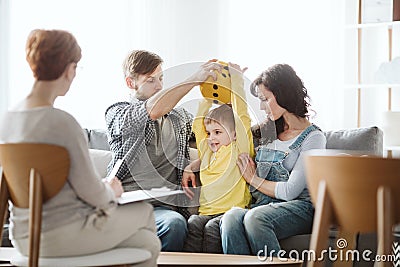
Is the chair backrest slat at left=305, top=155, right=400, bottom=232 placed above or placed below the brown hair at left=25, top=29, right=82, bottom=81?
below

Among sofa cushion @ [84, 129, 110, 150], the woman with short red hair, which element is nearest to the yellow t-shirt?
sofa cushion @ [84, 129, 110, 150]

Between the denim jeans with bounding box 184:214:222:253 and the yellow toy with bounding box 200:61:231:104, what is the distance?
20.9 inches

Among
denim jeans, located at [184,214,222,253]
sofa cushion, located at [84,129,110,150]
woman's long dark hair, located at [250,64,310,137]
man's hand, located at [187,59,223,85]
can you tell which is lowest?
denim jeans, located at [184,214,222,253]

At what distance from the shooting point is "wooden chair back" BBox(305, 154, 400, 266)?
1.94 m

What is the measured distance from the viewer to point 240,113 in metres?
3.21

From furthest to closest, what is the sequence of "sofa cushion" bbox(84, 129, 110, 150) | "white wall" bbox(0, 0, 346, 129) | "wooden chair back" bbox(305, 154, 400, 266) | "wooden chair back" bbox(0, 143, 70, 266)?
1. "white wall" bbox(0, 0, 346, 129)
2. "sofa cushion" bbox(84, 129, 110, 150)
3. "wooden chair back" bbox(0, 143, 70, 266)
4. "wooden chair back" bbox(305, 154, 400, 266)

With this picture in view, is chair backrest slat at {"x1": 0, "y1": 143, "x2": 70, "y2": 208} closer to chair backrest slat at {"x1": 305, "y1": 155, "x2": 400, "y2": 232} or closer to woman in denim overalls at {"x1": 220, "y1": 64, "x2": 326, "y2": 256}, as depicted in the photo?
chair backrest slat at {"x1": 305, "y1": 155, "x2": 400, "y2": 232}

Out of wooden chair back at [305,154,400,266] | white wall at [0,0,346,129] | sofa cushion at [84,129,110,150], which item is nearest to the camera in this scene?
wooden chair back at [305,154,400,266]

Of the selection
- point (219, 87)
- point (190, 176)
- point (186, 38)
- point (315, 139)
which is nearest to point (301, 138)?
point (315, 139)

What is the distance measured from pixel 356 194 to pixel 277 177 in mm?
1240

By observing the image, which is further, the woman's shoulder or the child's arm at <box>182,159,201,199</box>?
the child's arm at <box>182,159,201,199</box>

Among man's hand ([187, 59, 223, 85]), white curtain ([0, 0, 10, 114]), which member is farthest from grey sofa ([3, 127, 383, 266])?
white curtain ([0, 0, 10, 114])

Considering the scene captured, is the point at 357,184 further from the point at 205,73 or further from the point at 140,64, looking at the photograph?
the point at 140,64

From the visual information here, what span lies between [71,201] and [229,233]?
1031 mm
